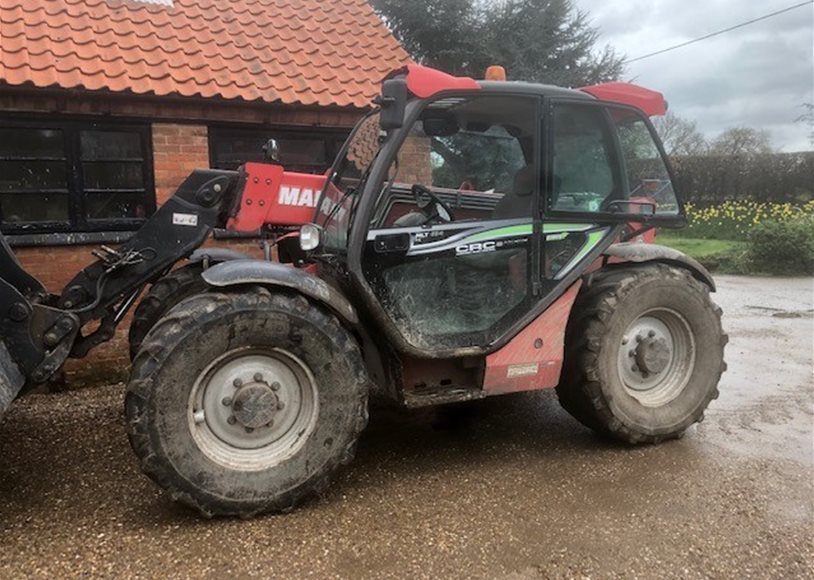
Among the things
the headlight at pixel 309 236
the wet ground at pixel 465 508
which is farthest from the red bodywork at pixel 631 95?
the wet ground at pixel 465 508

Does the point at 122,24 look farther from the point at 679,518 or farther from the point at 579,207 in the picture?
the point at 679,518

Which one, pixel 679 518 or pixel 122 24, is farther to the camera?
pixel 122 24

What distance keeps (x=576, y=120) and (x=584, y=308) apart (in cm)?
117

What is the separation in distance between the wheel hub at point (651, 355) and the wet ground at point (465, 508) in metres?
0.52

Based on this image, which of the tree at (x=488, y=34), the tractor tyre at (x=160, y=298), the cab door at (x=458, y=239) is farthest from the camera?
the tree at (x=488, y=34)

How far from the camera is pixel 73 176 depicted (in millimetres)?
5957

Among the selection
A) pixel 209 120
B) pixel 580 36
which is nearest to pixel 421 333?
pixel 209 120

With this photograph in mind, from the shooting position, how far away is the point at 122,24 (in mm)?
6555

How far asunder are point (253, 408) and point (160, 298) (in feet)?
5.33

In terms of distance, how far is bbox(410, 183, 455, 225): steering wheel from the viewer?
13.2ft

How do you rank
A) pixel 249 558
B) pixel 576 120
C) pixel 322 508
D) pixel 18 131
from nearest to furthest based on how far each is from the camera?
pixel 249 558
pixel 322 508
pixel 576 120
pixel 18 131

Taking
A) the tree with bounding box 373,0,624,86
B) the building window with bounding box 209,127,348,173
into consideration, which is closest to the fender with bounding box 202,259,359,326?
the building window with bounding box 209,127,348,173

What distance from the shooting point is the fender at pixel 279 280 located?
10.9ft

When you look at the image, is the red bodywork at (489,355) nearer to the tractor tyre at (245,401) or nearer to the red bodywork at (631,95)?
the red bodywork at (631,95)
